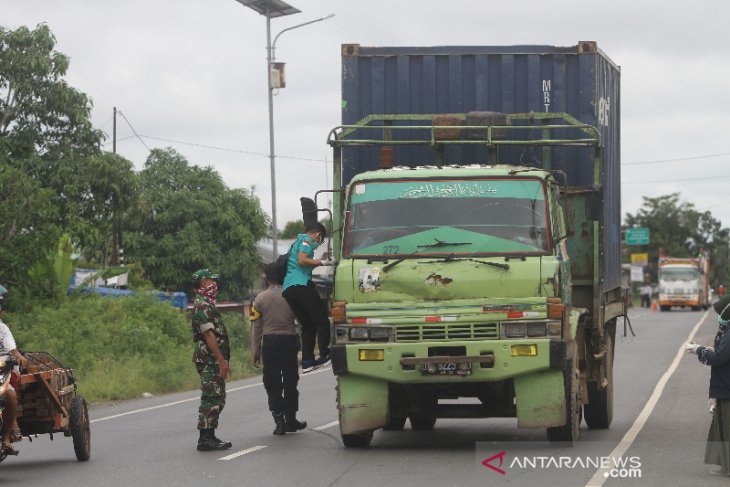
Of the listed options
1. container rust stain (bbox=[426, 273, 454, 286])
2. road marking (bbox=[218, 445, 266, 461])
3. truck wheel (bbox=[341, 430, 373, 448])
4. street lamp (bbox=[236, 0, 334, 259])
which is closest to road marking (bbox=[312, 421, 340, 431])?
road marking (bbox=[218, 445, 266, 461])

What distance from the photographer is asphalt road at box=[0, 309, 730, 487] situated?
11.5m

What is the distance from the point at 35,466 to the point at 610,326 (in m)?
7.14

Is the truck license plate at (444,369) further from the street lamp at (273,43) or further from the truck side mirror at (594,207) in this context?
the street lamp at (273,43)

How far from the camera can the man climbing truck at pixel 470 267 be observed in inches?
500

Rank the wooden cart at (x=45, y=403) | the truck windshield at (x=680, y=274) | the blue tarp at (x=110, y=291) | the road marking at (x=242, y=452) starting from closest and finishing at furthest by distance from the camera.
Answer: the wooden cart at (x=45, y=403) < the road marking at (x=242, y=452) < the blue tarp at (x=110, y=291) < the truck windshield at (x=680, y=274)

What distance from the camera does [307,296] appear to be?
45.9 feet

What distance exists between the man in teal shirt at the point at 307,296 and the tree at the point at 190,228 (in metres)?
47.1

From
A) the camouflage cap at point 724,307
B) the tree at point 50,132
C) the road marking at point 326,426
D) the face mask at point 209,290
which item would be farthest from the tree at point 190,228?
the camouflage cap at point 724,307

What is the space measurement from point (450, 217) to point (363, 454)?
2.36m

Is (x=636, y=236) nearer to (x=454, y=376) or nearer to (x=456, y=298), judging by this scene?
(x=456, y=298)

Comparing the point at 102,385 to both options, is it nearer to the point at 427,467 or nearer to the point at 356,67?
the point at 356,67

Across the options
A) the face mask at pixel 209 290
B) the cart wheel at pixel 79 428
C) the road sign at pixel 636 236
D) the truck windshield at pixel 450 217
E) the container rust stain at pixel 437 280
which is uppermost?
the road sign at pixel 636 236

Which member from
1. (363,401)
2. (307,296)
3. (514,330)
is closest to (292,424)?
(307,296)

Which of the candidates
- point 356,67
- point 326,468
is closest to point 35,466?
point 326,468
